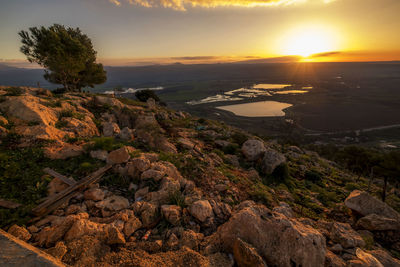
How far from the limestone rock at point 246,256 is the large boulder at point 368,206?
8.24 meters

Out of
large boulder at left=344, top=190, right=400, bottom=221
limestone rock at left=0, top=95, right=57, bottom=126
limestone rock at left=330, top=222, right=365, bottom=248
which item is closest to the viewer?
limestone rock at left=330, top=222, right=365, bottom=248

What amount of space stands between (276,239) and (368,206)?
7647mm

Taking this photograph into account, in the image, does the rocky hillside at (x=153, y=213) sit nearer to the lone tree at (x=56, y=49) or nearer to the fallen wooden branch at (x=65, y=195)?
the fallen wooden branch at (x=65, y=195)

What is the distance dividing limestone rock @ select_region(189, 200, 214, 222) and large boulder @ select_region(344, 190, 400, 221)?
27.3ft

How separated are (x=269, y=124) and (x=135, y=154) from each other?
271 feet

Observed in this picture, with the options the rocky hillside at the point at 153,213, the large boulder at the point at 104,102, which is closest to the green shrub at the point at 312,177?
the rocky hillside at the point at 153,213

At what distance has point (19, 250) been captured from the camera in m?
3.29

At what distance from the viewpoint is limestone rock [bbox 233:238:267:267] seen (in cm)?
380

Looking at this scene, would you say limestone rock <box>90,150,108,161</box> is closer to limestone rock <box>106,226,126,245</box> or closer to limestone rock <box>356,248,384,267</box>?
limestone rock <box>106,226,126,245</box>

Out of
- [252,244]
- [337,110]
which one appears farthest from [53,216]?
[337,110]

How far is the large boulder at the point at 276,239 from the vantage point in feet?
13.7

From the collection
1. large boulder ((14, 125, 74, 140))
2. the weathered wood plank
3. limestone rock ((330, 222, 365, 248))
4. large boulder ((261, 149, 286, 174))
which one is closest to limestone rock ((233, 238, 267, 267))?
limestone rock ((330, 222, 365, 248))

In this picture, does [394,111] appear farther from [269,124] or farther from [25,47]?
[25,47]

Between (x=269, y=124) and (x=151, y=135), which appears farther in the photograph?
(x=269, y=124)
